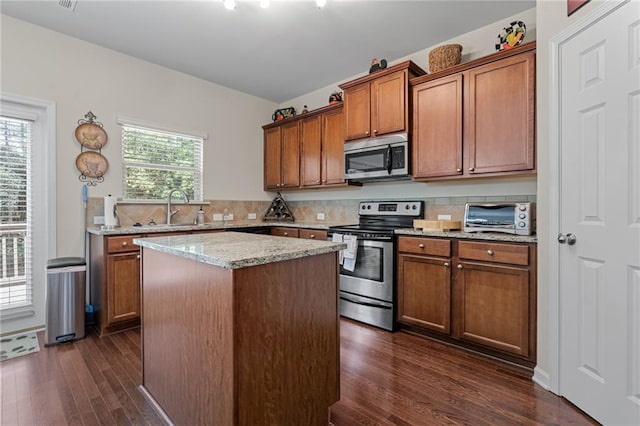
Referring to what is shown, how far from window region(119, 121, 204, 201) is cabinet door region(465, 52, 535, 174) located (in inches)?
128

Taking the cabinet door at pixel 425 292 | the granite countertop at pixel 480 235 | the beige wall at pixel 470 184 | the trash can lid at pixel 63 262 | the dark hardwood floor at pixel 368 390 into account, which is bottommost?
the dark hardwood floor at pixel 368 390

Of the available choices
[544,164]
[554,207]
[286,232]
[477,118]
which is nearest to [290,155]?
[286,232]

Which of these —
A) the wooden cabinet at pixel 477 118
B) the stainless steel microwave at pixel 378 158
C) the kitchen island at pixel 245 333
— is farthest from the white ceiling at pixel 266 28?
the kitchen island at pixel 245 333

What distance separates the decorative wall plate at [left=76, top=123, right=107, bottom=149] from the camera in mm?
3028

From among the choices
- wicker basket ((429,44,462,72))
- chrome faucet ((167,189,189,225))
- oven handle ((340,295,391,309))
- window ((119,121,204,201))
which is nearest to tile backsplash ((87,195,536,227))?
chrome faucet ((167,189,189,225))

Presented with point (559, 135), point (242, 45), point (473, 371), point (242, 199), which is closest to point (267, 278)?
point (473, 371)

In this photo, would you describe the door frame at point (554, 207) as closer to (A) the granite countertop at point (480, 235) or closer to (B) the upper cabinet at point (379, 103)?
(A) the granite countertop at point (480, 235)

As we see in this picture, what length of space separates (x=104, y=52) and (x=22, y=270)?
7.65 feet

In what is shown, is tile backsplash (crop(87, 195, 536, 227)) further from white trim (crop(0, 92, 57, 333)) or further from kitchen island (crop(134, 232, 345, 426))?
kitchen island (crop(134, 232, 345, 426))

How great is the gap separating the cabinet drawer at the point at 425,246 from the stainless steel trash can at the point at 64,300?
2.90 metres

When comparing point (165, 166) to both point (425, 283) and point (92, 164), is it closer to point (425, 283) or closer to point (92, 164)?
point (92, 164)

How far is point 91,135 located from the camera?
3.09 meters

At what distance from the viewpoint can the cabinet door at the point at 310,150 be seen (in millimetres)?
3979

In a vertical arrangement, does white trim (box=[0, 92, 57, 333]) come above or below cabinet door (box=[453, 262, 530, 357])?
above
